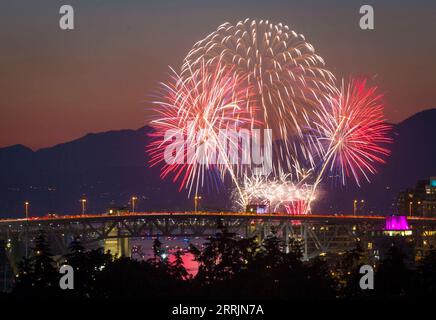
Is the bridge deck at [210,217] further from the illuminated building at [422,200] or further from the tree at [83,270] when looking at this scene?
the tree at [83,270]

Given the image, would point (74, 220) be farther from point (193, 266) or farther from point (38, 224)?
point (193, 266)

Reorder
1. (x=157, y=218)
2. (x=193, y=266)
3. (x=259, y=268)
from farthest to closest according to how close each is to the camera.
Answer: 1. (x=157, y=218)
2. (x=193, y=266)
3. (x=259, y=268)

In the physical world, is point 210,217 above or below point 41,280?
below

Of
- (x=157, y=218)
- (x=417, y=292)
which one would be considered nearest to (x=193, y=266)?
(x=157, y=218)

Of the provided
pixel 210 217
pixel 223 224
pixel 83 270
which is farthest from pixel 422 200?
pixel 83 270

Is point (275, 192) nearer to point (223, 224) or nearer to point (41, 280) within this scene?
point (223, 224)

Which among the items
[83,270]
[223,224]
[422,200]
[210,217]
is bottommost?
[223,224]

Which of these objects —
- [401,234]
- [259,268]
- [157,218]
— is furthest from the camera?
[157,218]
